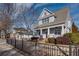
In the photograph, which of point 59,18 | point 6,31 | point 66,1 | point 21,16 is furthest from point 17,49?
point 66,1

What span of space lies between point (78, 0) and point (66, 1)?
0.60 feet

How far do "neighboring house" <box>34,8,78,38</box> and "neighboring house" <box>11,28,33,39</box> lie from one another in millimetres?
114

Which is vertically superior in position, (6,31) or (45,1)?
(45,1)

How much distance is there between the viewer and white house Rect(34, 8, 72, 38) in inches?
108

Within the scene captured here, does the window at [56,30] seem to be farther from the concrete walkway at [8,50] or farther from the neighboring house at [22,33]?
the concrete walkway at [8,50]

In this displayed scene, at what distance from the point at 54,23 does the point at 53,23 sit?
2cm

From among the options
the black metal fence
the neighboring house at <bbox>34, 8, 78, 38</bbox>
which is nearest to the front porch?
the neighboring house at <bbox>34, 8, 78, 38</bbox>

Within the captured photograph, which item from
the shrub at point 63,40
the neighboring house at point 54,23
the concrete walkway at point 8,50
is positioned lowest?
the concrete walkway at point 8,50

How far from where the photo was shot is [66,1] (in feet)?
9.11

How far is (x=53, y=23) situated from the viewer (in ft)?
9.08

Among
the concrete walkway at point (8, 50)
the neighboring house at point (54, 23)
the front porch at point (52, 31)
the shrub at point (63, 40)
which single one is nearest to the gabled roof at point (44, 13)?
the neighboring house at point (54, 23)

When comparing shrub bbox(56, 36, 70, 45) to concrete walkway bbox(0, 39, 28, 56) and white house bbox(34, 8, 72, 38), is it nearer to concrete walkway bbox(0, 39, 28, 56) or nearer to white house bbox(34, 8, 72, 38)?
white house bbox(34, 8, 72, 38)

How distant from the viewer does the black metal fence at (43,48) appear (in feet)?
8.93

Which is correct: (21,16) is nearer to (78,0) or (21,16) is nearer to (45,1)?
(45,1)
